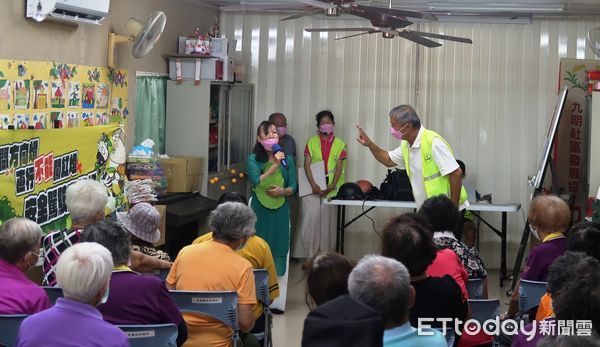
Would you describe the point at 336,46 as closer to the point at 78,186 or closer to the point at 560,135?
the point at 560,135

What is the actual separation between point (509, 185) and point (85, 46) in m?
4.93

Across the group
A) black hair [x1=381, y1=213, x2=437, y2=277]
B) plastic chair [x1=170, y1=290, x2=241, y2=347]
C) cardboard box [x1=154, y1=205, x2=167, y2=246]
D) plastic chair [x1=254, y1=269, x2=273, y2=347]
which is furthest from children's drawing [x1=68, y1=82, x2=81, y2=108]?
black hair [x1=381, y1=213, x2=437, y2=277]

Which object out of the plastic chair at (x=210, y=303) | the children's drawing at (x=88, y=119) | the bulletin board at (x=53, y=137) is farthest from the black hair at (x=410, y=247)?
the children's drawing at (x=88, y=119)

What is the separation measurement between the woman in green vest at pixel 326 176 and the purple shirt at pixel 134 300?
221 inches

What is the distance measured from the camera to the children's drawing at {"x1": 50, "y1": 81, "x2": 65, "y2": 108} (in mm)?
5832

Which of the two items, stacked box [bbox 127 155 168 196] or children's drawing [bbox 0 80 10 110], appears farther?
stacked box [bbox 127 155 168 196]

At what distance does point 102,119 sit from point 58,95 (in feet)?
2.64

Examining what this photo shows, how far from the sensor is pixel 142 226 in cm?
443

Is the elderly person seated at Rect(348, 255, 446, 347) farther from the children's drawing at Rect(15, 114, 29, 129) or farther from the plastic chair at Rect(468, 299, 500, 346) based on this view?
the children's drawing at Rect(15, 114, 29, 129)

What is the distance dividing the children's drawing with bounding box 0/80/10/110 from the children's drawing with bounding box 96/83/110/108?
54.5 inches

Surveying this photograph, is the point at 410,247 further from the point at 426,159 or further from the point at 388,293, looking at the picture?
the point at 426,159

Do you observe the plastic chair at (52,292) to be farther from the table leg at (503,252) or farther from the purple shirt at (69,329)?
the table leg at (503,252)

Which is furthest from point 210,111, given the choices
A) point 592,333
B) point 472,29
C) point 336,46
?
point 592,333

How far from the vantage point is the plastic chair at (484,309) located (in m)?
4.08
